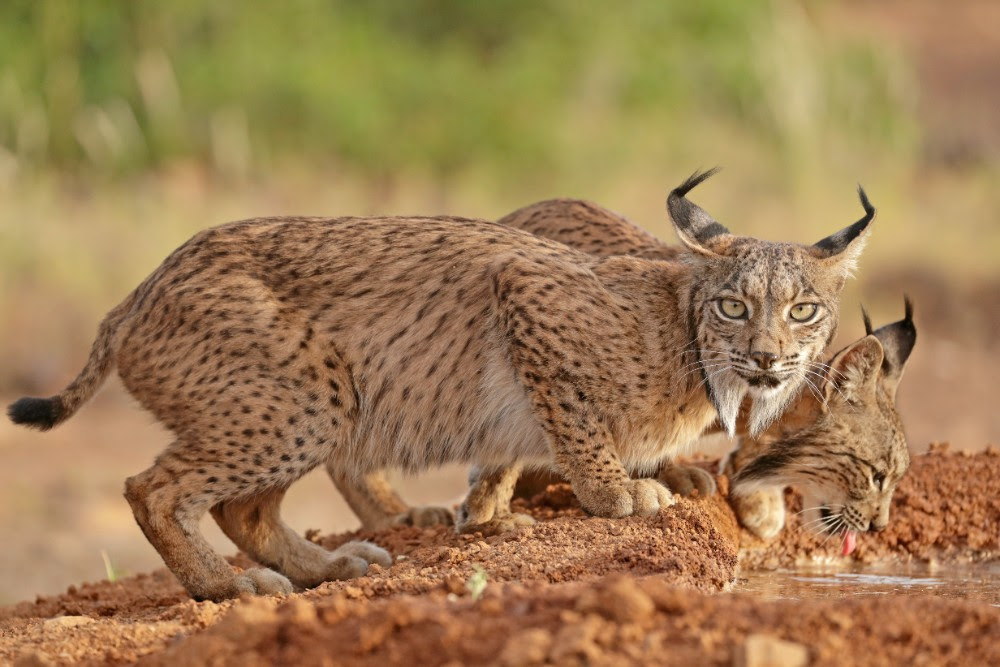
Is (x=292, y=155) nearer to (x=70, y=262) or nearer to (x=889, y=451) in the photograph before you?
(x=70, y=262)

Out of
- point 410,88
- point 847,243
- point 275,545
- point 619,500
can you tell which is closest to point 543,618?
point 619,500

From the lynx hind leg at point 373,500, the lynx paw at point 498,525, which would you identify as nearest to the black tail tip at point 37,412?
the lynx hind leg at point 373,500

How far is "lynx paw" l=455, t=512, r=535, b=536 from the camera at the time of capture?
5.69 m

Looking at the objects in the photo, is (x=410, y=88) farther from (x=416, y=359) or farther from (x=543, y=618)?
(x=543, y=618)

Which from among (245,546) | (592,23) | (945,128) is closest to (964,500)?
(245,546)

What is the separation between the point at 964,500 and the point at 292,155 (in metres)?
12.4

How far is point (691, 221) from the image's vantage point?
19.4 feet

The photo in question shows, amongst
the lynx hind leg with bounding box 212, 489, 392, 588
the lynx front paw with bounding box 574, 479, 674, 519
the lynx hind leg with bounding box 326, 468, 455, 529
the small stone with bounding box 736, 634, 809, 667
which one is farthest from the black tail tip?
the small stone with bounding box 736, 634, 809, 667

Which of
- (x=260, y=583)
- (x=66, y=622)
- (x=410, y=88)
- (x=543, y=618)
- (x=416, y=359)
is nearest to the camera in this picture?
(x=543, y=618)

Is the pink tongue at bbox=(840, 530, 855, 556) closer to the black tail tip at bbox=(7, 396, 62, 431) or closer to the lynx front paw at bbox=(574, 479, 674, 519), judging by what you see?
the lynx front paw at bbox=(574, 479, 674, 519)

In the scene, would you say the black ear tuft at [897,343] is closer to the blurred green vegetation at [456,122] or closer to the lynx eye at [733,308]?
the lynx eye at [733,308]

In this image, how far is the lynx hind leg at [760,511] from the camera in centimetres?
621

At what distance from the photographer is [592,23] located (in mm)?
19438

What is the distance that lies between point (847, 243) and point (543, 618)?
8.84ft
